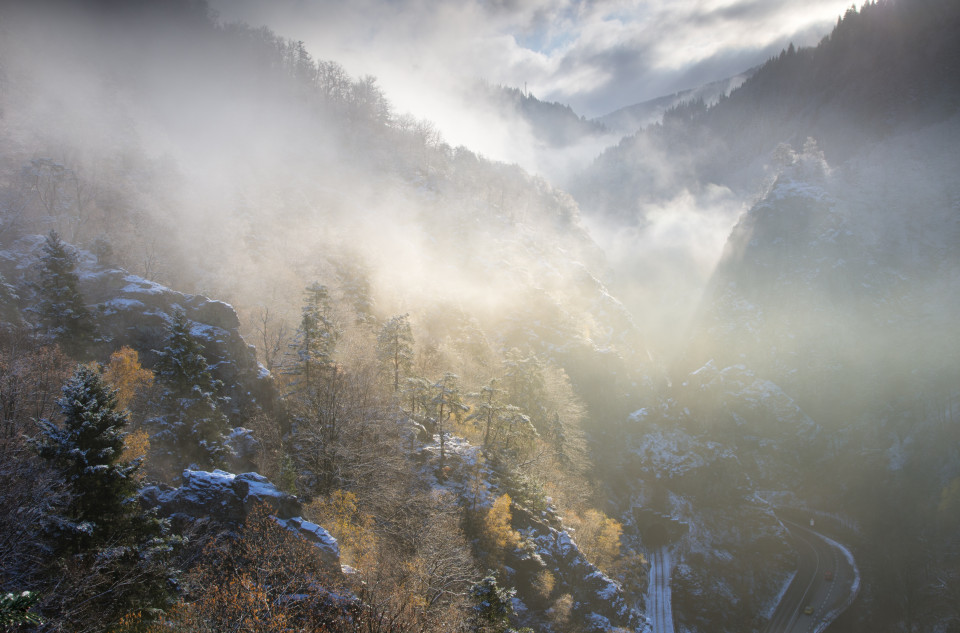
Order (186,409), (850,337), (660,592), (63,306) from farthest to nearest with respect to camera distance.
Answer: (850,337) < (660,592) < (63,306) < (186,409)

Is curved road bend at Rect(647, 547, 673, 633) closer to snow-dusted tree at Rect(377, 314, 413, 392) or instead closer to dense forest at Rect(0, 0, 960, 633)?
dense forest at Rect(0, 0, 960, 633)

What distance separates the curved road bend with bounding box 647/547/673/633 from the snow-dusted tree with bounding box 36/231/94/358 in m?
67.6

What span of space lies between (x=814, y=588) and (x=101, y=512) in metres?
83.4

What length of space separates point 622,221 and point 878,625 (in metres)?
132

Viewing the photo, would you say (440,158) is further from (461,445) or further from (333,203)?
(461,445)

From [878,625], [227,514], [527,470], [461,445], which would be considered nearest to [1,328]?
[227,514]

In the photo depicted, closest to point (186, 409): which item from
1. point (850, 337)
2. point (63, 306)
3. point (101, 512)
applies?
point (63, 306)

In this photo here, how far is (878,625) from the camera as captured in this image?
5434cm

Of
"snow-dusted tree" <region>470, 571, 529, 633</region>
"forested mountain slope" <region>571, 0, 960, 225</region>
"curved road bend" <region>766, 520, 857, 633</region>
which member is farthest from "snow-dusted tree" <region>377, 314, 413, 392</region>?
"forested mountain slope" <region>571, 0, 960, 225</region>

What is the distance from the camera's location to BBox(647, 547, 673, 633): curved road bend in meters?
48.9

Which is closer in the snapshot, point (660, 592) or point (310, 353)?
point (310, 353)

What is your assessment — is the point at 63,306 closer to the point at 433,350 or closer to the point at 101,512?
the point at 101,512

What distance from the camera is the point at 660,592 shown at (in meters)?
53.2

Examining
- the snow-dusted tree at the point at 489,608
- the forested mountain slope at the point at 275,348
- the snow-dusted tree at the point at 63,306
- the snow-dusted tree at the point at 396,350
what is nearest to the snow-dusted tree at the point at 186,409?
the forested mountain slope at the point at 275,348
